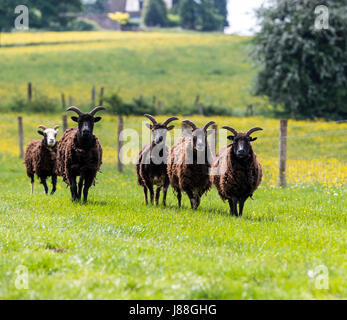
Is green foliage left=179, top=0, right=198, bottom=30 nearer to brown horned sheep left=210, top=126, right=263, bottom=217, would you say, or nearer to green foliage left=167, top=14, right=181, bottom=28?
green foliage left=167, top=14, right=181, bottom=28

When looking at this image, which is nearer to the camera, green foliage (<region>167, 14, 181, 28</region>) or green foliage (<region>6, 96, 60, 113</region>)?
green foliage (<region>6, 96, 60, 113</region>)

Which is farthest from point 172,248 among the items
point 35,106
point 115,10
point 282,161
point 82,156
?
point 115,10

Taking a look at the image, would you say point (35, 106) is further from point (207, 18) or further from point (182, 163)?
point (207, 18)

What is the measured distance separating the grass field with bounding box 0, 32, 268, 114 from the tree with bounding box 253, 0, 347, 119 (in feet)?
9.49

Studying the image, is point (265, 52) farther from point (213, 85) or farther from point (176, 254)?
point (176, 254)

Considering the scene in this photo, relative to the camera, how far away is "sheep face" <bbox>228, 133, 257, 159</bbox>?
33.3 feet

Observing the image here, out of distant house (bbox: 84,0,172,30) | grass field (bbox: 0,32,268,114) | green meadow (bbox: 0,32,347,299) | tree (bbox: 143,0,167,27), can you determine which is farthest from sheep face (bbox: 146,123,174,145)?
tree (bbox: 143,0,167,27)

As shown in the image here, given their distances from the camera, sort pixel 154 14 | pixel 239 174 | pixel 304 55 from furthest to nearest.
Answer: pixel 154 14 < pixel 304 55 < pixel 239 174

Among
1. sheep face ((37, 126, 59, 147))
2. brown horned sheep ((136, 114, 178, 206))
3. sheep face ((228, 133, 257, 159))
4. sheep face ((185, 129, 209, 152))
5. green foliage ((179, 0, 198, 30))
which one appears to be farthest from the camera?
green foliage ((179, 0, 198, 30))

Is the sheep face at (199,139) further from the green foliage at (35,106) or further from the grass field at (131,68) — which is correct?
the grass field at (131,68)

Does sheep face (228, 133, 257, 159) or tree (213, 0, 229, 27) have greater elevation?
tree (213, 0, 229, 27)

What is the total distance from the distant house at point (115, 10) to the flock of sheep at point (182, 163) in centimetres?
10695

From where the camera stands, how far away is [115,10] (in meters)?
135

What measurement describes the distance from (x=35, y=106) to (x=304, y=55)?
62.2 feet
